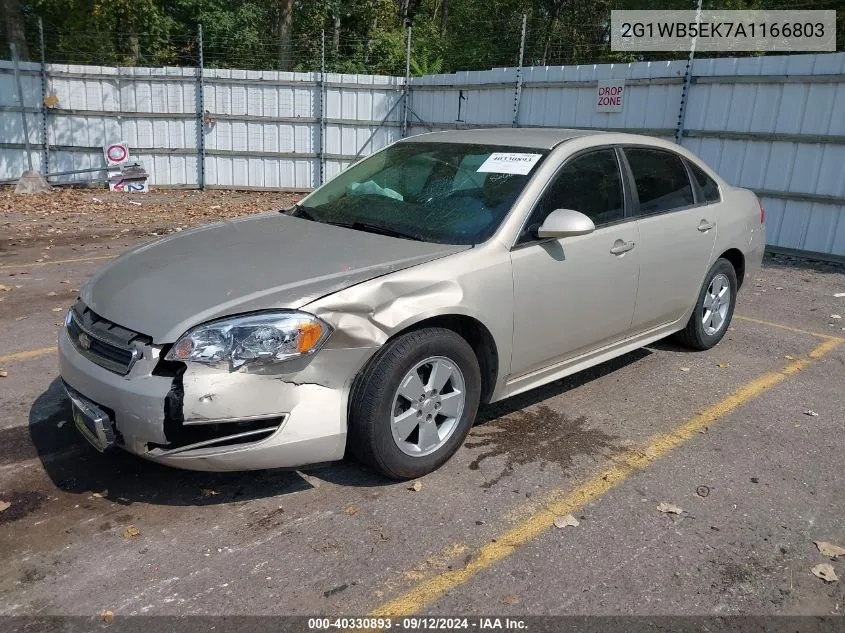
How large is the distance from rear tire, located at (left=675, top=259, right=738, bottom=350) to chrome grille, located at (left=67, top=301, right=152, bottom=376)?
3944mm

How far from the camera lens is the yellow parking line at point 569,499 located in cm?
277

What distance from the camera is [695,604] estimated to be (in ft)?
9.05

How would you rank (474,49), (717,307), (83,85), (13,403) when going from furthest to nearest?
1. (474,49)
2. (83,85)
3. (717,307)
4. (13,403)

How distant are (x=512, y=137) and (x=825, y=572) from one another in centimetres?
289

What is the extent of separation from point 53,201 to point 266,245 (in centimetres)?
1149

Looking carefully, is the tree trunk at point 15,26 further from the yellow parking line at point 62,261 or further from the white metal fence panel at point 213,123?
the yellow parking line at point 62,261

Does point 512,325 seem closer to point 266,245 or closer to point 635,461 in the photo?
point 635,461

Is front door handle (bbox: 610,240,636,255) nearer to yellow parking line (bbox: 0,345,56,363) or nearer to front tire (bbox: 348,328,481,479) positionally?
front tire (bbox: 348,328,481,479)

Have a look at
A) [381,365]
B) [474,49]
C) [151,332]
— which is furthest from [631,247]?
[474,49]

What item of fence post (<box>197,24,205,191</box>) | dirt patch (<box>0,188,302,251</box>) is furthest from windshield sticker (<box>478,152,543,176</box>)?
fence post (<box>197,24,205,191</box>)

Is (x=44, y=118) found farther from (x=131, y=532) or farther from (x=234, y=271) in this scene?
(x=131, y=532)

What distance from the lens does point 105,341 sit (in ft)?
10.6

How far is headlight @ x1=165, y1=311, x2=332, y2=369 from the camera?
9.86 ft

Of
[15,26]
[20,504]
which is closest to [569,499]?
[20,504]
